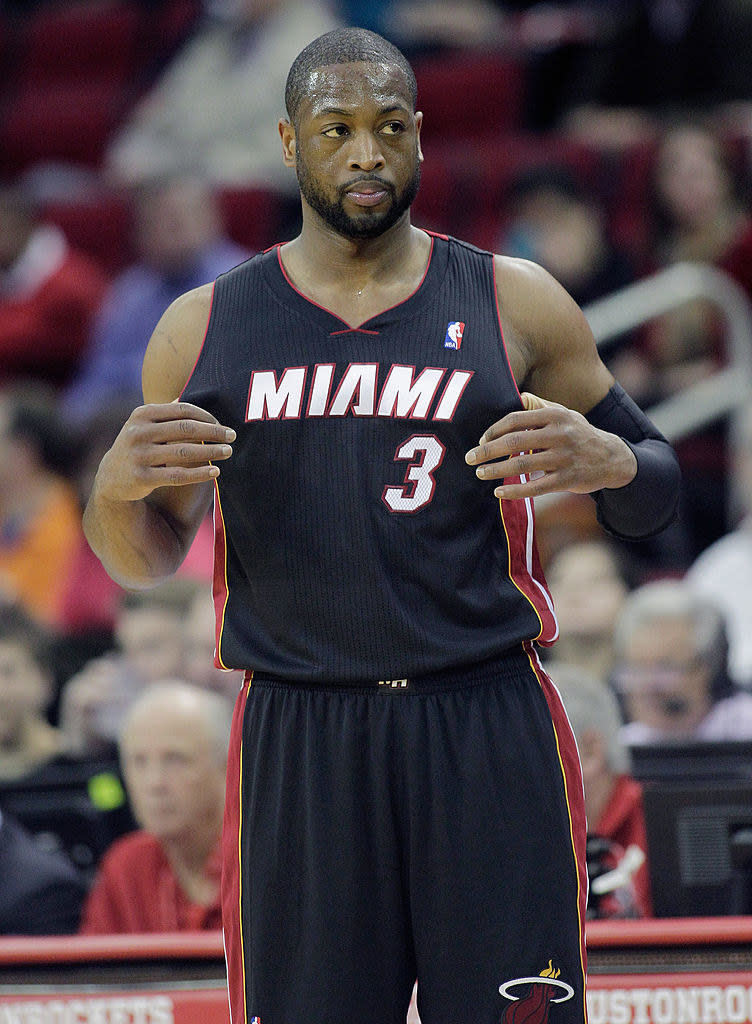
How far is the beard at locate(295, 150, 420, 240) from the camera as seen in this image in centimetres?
203

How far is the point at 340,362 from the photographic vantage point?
2.04 m

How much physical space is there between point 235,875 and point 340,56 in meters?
1.08

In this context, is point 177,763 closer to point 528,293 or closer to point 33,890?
point 33,890

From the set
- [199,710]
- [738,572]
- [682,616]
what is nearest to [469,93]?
[738,572]

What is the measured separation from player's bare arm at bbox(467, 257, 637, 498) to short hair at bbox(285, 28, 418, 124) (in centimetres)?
30

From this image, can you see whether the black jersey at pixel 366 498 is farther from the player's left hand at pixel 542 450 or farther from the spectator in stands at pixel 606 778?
the spectator in stands at pixel 606 778

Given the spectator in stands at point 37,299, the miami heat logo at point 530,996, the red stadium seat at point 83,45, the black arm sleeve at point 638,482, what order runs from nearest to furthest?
the miami heat logo at point 530,996 < the black arm sleeve at point 638,482 < the spectator in stands at point 37,299 < the red stadium seat at point 83,45

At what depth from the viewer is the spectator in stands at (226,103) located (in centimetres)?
737

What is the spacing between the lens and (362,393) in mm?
2014

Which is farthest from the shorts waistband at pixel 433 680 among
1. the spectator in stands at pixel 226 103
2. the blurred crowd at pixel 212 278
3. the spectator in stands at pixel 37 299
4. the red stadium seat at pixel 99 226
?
the red stadium seat at pixel 99 226

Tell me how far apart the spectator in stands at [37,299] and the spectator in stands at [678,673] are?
3.47 m

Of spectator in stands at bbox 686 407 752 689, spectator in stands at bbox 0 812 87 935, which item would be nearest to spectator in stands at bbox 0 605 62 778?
spectator in stands at bbox 0 812 87 935

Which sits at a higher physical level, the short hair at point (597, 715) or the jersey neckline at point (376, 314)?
the jersey neckline at point (376, 314)

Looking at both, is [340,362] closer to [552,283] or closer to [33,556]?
[552,283]
